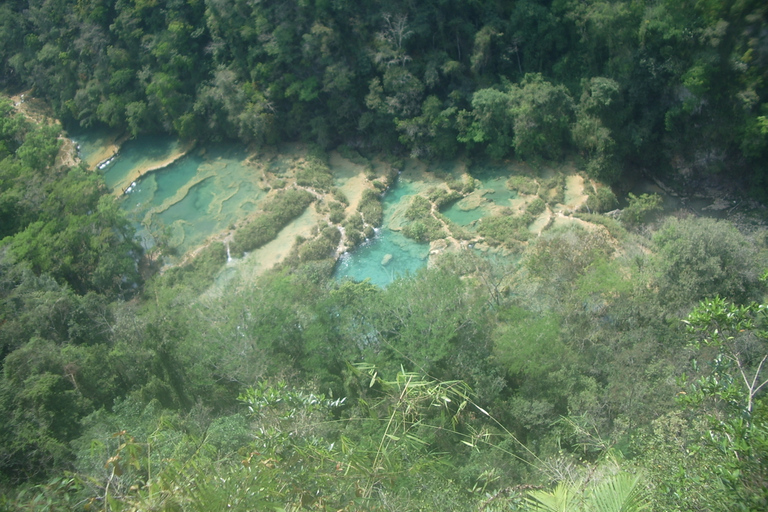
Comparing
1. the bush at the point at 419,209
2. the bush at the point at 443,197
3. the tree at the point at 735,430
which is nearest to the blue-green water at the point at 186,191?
the bush at the point at 419,209

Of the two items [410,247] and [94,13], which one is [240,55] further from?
[410,247]

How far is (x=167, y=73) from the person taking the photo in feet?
90.7

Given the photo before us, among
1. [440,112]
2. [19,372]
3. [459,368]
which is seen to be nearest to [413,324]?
[459,368]

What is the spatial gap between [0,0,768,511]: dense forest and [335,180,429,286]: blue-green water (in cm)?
72

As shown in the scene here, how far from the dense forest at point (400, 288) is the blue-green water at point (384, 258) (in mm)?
722

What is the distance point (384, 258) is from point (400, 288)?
711 centimetres

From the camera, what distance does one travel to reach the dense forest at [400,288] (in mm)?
6133

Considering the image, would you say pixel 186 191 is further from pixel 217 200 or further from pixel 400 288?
pixel 400 288

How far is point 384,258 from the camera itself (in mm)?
21422

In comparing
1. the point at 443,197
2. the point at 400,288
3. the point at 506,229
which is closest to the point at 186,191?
the point at 443,197

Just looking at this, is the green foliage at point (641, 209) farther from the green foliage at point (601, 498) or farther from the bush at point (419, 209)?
the green foliage at point (601, 498)

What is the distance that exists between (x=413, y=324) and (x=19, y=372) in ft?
29.6

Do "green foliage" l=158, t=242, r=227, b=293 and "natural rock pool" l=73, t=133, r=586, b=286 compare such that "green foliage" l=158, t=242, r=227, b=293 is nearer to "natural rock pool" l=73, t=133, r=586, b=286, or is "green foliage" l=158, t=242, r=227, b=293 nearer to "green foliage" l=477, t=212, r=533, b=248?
"natural rock pool" l=73, t=133, r=586, b=286

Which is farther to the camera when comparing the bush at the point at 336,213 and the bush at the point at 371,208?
the bush at the point at 336,213
